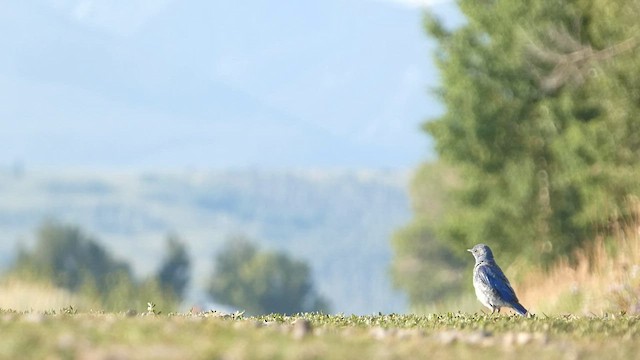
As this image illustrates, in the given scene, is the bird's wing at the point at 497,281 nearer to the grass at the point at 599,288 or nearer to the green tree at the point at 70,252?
the grass at the point at 599,288

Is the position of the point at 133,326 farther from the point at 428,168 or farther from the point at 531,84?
the point at 428,168

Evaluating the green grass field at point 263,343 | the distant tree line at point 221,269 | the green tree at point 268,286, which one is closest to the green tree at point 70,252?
the distant tree line at point 221,269

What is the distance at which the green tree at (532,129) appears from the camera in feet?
116

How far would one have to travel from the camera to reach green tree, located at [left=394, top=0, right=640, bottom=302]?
1387 inches

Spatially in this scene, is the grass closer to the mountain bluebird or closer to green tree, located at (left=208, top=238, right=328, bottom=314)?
the mountain bluebird

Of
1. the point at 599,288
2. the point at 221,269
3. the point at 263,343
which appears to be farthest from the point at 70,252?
the point at 263,343

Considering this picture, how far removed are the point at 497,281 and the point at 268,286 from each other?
14773 centimetres

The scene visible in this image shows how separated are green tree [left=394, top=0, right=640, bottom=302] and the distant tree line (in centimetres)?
9468

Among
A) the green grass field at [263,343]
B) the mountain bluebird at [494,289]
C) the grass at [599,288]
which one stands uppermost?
the grass at [599,288]

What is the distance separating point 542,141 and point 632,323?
86.4 feet

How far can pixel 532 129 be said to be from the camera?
38844 mm

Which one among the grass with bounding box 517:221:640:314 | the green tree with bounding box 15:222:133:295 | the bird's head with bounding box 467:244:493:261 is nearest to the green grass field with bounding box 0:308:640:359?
the bird's head with bounding box 467:244:493:261

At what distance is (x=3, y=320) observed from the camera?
9461mm

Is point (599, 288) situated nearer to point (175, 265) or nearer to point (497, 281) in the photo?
point (497, 281)
